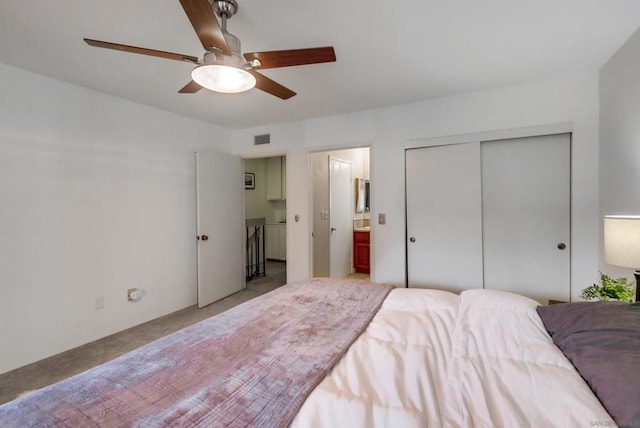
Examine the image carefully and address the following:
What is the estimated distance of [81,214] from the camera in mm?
2590

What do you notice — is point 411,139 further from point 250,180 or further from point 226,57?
point 250,180

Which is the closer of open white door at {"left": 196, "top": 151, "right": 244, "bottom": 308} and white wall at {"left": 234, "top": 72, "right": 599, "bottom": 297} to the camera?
white wall at {"left": 234, "top": 72, "right": 599, "bottom": 297}

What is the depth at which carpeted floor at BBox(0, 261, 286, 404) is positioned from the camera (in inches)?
80.4

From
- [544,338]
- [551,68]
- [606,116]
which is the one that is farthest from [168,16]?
[606,116]

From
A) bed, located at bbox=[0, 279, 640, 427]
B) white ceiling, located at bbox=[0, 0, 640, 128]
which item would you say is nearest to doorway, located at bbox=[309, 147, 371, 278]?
white ceiling, located at bbox=[0, 0, 640, 128]

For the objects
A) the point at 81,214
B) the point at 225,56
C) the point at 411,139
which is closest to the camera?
the point at 225,56

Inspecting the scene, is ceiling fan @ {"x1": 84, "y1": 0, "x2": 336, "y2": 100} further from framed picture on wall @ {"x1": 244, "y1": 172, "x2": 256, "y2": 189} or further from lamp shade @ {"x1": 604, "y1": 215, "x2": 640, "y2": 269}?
framed picture on wall @ {"x1": 244, "y1": 172, "x2": 256, "y2": 189}

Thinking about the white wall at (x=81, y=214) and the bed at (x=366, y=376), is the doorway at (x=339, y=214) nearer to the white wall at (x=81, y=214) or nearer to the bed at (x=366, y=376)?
the white wall at (x=81, y=214)

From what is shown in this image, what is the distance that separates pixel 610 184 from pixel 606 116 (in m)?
0.54

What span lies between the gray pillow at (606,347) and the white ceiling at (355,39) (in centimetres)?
162

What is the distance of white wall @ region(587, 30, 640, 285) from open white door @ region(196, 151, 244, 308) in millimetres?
3871

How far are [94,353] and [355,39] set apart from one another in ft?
10.7

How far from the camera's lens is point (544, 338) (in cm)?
121

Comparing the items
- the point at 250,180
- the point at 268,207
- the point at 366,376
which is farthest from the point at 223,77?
the point at 268,207
